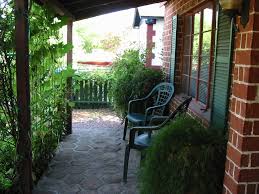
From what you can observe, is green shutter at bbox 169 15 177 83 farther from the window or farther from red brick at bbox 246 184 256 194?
red brick at bbox 246 184 256 194

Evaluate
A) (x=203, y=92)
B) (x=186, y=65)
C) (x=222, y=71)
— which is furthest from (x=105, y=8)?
(x=222, y=71)

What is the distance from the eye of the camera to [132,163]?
15.3ft

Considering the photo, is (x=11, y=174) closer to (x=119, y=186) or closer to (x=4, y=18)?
(x=119, y=186)

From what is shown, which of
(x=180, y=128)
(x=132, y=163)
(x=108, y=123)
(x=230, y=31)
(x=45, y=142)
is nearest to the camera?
(x=180, y=128)

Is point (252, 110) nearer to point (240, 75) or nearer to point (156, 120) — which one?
point (240, 75)

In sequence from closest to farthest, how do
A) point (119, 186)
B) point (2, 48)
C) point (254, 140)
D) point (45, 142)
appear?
point (254, 140)
point (2, 48)
point (119, 186)
point (45, 142)

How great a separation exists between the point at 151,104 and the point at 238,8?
14.2ft

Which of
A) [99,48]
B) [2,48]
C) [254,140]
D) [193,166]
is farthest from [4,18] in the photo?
[99,48]

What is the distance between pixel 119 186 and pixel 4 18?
2.14 metres

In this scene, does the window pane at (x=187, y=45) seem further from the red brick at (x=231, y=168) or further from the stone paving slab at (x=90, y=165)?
the red brick at (x=231, y=168)

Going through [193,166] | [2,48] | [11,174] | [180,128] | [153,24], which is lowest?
[11,174]

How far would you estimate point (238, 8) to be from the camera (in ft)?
6.27

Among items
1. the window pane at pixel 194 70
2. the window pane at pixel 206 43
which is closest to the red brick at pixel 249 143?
the window pane at pixel 206 43

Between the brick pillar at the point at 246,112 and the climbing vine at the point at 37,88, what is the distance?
7.01ft
